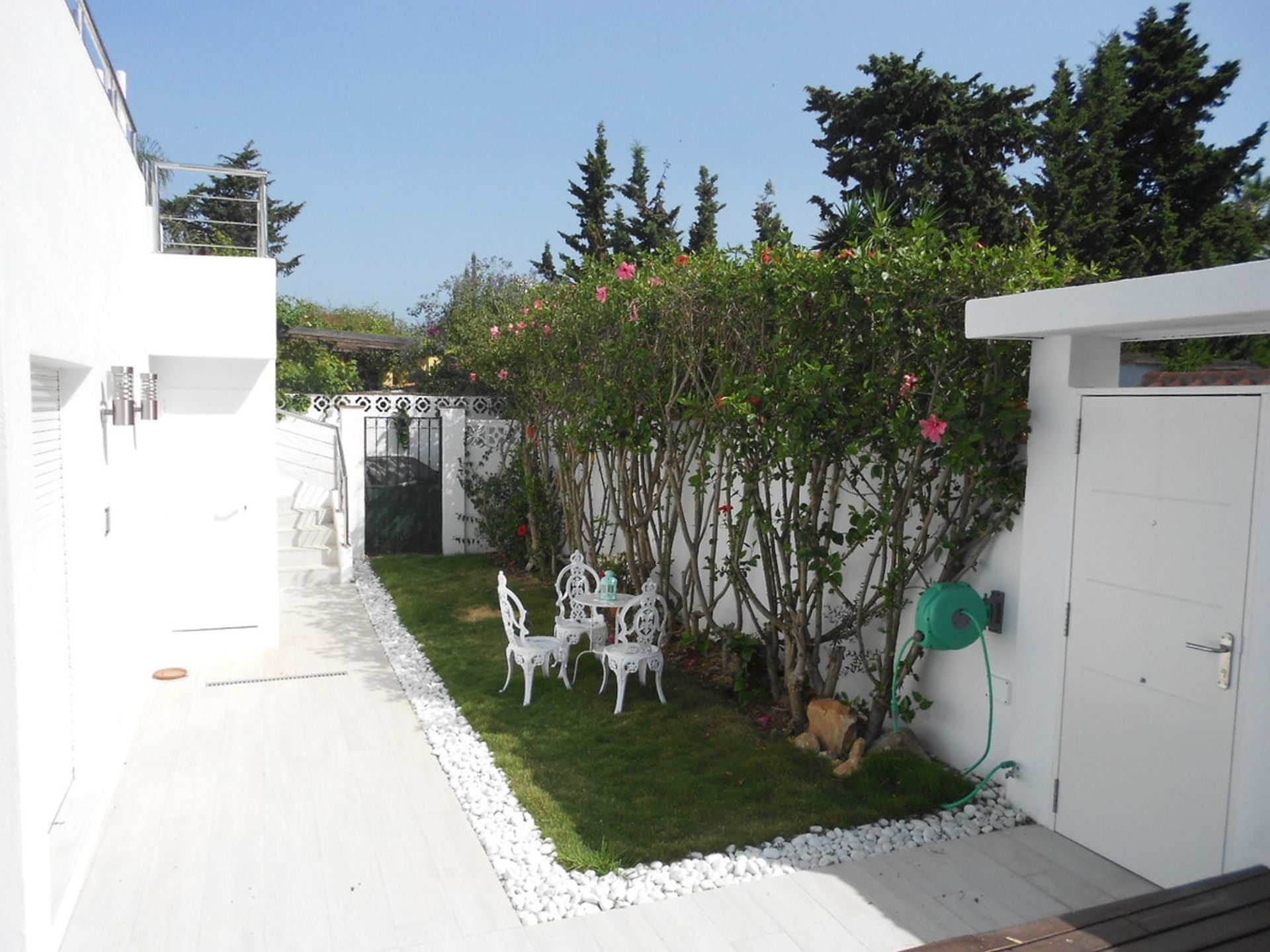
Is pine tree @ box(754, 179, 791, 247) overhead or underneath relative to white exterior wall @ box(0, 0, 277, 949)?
overhead

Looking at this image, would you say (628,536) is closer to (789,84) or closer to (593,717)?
(593,717)

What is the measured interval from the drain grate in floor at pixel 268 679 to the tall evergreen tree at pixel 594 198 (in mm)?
20804

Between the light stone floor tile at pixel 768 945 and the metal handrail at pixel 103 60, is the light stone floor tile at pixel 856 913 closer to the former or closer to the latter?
the light stone floor tile at pixel 768 945

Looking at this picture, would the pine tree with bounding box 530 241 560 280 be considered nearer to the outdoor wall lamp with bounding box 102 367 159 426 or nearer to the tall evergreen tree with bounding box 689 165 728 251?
the tall evergreen tree with bounding box 689 165 728 251

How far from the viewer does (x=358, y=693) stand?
8109 mm

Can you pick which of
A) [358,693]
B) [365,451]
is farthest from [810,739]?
[365,451]

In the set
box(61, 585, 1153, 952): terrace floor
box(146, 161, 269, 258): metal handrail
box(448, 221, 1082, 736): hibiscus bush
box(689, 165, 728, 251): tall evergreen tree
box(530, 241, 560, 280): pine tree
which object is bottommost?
box(61, 585, 1153, 952): terrace floor

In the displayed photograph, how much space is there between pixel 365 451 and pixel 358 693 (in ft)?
24.8

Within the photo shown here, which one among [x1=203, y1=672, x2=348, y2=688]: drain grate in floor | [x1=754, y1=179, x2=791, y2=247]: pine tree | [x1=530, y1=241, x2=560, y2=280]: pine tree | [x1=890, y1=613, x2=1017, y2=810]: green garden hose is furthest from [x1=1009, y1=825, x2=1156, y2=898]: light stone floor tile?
[x1=530, y1=241, x2=560, y2=280]: pine tree

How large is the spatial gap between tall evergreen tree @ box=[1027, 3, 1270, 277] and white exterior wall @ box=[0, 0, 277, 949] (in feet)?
54.7

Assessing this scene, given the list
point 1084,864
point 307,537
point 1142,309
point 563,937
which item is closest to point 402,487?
point 307,537

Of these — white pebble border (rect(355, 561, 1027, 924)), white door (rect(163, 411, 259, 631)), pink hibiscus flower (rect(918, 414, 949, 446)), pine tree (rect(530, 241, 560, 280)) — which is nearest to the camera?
white pebble border (rect(355, 561, 1027, 924))

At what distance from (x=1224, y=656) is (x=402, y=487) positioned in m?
12.4

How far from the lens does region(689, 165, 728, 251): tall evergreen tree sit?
2895 centimetres
